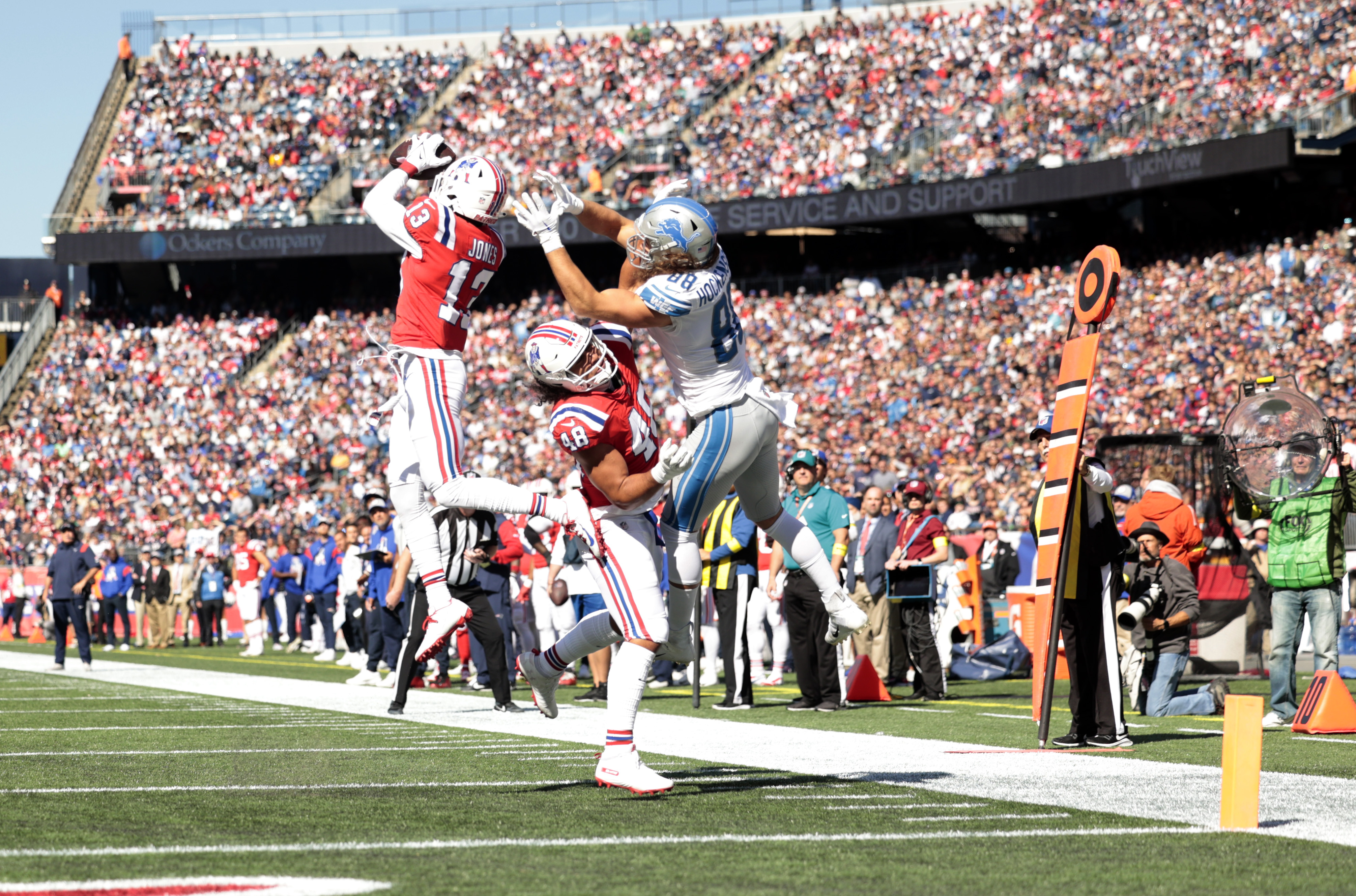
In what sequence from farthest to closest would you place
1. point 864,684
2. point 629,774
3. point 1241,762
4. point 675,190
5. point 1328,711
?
point 864,684 < point 1328,711 < point 675,190 < point 629,774 < point 1241,762

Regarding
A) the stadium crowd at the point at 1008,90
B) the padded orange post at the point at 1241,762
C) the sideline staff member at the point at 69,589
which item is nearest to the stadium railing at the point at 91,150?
the stadium crowd at the point at 1008,90

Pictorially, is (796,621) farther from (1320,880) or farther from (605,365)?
(1320,880)

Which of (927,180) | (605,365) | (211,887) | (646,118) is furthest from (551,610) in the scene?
(646,118)

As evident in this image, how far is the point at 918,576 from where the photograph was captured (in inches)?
521

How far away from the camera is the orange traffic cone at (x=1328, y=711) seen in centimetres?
955

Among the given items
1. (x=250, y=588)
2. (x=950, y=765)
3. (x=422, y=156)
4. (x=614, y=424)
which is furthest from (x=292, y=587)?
(x=614, y=424)

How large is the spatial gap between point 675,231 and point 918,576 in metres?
7.21

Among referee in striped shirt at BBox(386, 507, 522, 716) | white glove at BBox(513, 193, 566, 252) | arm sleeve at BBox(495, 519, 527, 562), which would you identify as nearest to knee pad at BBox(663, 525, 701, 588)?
white glove at BBox(513, 193, 566, 252)

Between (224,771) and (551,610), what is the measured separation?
375 inches

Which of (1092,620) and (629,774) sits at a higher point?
(1092,620)

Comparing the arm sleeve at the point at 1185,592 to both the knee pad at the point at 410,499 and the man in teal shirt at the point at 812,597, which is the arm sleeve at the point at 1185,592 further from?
the knee pad at the point at 410,499

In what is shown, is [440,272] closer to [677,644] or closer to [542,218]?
[542,218]

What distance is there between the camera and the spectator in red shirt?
42.7ft

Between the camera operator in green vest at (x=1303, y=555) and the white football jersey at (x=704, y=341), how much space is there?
5197 mm
